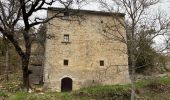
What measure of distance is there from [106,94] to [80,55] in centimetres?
1108

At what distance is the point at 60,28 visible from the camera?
27.3 meters

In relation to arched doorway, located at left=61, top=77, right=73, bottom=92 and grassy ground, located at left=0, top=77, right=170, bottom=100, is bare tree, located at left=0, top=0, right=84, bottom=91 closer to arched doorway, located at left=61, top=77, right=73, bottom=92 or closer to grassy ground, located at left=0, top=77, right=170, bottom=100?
grassy ground, located at left=0, top=77, right=170, bottom=100

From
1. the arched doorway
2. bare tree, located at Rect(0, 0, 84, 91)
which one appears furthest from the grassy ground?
the arched doorway

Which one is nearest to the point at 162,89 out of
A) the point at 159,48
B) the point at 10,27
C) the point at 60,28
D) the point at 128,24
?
the point at 159,48

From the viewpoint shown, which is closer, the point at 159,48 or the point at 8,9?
the point at 159,48

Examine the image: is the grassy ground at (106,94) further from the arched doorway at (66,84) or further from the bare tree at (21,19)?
the arched doorway at (66,84)

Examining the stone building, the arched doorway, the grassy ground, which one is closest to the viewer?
the grassy ground

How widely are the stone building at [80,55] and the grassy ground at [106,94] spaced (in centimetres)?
765

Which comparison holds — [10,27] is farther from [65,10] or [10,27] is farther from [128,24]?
[128,24]

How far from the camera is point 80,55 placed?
27281 mm

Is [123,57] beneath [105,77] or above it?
above

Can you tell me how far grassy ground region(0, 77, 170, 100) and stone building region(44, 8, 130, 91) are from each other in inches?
301

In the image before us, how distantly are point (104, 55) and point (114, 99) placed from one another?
39.1 ft

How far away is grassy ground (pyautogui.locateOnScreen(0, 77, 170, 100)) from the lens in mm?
15000
